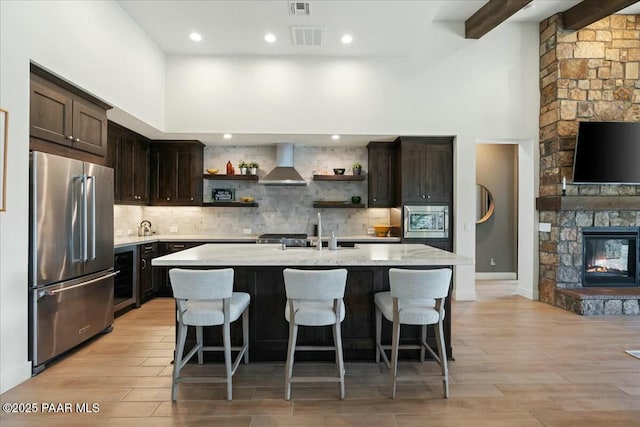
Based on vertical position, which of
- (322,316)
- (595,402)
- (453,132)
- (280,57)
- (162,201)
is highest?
(280,57)

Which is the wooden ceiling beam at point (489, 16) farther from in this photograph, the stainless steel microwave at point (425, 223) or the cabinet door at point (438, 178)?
the stainless steel microwave at point (425, 223)

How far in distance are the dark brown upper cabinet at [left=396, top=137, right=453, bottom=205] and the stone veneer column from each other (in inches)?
61.3

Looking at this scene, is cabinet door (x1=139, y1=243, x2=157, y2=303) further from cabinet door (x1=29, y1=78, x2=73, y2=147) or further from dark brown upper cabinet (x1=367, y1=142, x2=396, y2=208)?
dark brown upper cabinet (x1=367, y1=142, x2=396, y2=208)

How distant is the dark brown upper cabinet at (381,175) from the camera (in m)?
6.33

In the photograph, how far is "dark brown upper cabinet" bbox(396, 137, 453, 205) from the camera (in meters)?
5.85

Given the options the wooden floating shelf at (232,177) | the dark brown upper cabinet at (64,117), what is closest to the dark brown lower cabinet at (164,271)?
the wooden floating shelf at (232,177)

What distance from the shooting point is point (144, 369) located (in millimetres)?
3199

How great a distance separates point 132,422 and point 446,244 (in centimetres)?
481

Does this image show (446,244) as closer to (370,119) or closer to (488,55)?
(370,119)

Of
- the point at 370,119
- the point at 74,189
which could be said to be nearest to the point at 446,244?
the point at 370,119

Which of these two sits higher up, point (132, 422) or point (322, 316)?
point (322, 316)

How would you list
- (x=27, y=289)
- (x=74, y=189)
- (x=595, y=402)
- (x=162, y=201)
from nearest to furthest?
(x=595, y=402) < (x=27, y=289) < (x=74, y=189) < (x=162, y=201)

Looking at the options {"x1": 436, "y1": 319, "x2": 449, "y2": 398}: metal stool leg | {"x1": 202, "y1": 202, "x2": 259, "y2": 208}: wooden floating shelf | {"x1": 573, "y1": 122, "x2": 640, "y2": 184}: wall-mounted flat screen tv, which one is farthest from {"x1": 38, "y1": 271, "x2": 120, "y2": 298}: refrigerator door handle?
{"x1": 573, "y1": 122, "x2": 640, "y2": 184}: wall-mounted flat screen tv

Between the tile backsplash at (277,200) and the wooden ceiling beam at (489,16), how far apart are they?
8.10ft
